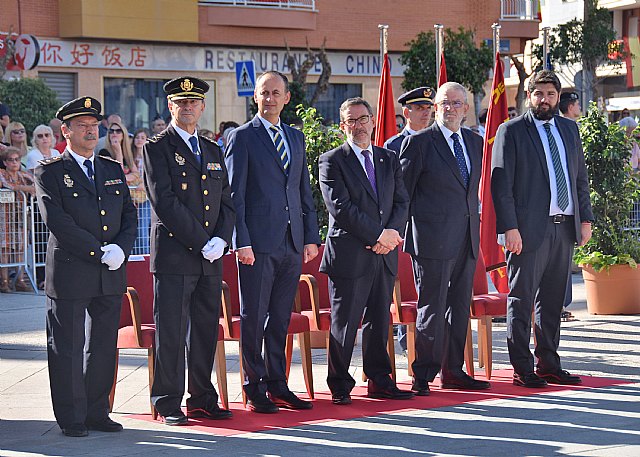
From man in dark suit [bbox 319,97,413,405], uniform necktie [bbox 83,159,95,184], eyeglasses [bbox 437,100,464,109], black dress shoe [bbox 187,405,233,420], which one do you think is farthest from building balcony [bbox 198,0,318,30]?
black dress shoe [bbox 187,405,233,420]

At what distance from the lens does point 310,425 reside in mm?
8023

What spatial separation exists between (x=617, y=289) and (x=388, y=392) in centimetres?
494

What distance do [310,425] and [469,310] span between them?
183 centimetres

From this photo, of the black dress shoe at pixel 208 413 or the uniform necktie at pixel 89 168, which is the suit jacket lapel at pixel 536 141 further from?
the uniform necktie at pixel 89 168

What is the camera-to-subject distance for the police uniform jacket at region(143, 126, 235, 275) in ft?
26.2

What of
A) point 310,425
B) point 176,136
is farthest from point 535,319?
point 176,136

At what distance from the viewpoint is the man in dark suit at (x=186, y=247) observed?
8031 mm

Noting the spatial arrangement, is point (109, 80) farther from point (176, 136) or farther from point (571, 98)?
point (176, 136)

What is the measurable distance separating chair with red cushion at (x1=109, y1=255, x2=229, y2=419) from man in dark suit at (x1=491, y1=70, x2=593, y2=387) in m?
2.10

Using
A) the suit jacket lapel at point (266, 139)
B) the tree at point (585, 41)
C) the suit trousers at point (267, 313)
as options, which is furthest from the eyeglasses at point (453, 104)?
the tree at point (585, 41)

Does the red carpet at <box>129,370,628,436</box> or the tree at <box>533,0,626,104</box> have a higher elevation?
the tree at <box>533,0,626,104</box>

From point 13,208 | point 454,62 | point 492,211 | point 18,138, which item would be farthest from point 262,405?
point 454,62

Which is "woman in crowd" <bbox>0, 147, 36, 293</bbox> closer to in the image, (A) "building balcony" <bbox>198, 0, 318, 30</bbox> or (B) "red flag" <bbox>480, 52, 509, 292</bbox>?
(B) "red flag" <bbox>480, 52, 509, 292</bbox>

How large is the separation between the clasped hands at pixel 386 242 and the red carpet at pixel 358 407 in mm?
1015
